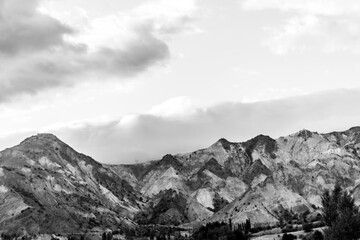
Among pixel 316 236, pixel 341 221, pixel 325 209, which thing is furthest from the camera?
pixel 316 236

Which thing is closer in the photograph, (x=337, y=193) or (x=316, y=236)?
(x=337, y=193)

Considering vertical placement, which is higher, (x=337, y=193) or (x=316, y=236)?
(x=337, y=193)

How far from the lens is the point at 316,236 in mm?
193875

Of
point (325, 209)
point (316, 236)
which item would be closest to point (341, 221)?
point (325, 209)

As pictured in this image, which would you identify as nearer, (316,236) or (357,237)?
(357,237)

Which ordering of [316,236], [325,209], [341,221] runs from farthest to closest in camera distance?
[316,236] → [325,209] → [341,221]

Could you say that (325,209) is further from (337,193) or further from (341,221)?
(341,221)

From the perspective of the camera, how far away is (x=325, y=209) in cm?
15712

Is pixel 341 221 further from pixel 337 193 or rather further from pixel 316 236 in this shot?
pixel 316 236

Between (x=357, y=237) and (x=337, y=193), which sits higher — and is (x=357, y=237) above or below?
below

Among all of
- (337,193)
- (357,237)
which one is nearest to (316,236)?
(337,193)

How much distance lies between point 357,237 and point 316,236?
66.5 m

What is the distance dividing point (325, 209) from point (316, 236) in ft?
135

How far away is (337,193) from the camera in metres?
163
